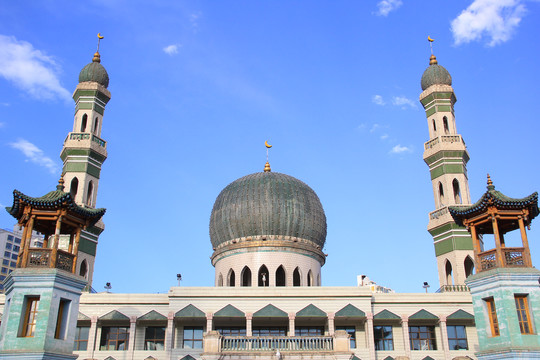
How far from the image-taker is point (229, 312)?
97.1ft

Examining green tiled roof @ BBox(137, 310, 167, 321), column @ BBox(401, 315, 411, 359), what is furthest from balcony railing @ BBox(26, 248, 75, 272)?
column @ BBox(401, 315, 411, 359)

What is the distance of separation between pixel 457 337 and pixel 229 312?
43.2 ft

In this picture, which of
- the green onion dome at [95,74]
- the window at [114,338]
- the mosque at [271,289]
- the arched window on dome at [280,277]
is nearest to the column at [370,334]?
the mosque at [271,289]

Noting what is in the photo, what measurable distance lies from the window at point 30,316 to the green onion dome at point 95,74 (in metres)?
22.5

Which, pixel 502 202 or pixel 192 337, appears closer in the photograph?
pixel 502 202

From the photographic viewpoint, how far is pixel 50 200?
22.0m

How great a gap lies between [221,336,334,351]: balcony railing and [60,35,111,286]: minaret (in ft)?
46.6

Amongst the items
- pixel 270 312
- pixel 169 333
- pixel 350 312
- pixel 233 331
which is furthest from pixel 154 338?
pixel 350 312

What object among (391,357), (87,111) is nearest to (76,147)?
(87,111)

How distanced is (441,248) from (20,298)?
81.6ft

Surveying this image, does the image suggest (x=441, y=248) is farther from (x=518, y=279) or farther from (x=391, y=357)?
(x=518, y=279)

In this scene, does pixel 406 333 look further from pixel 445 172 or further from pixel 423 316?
pixel 445 172

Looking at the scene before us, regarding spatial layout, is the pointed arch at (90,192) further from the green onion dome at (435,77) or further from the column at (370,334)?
the green onion dome at (435,77)

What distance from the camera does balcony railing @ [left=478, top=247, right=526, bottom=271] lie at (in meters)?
21.8
